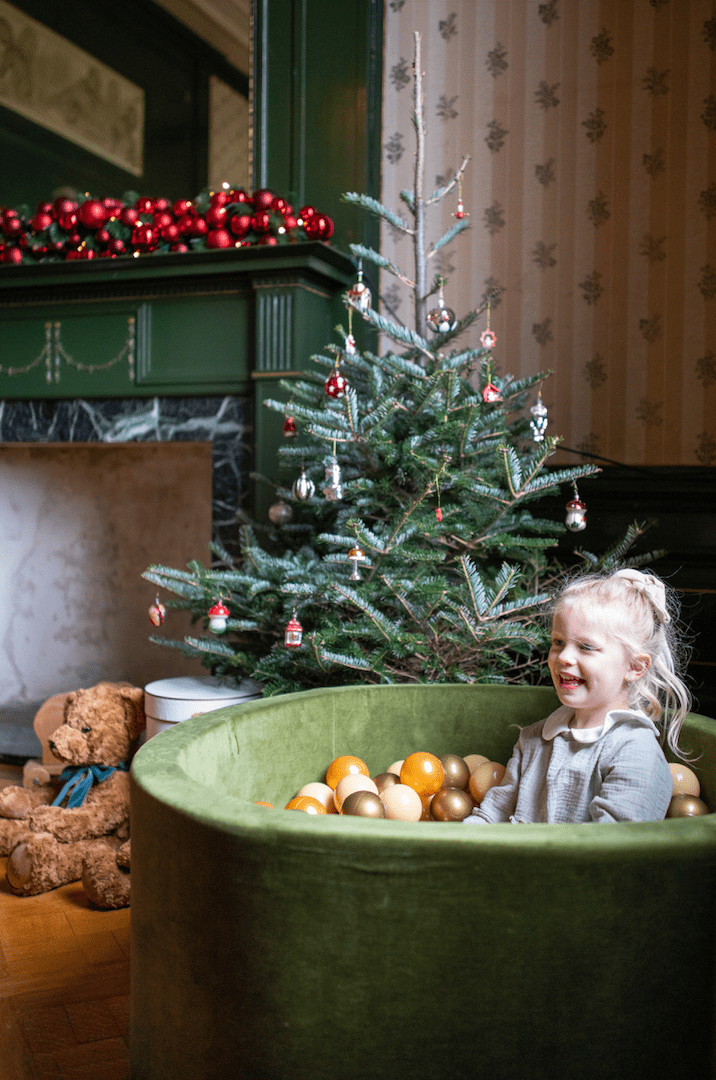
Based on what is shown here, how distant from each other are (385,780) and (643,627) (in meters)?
0.61

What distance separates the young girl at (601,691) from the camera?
1475 millimetres

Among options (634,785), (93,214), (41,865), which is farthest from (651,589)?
(93,214)

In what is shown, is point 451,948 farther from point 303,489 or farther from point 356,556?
point 303,489

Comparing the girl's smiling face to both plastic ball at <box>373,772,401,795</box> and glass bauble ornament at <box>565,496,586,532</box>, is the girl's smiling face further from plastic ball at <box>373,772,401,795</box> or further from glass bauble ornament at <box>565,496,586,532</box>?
glass bauble ornament at <box>565,496,586,532</box>

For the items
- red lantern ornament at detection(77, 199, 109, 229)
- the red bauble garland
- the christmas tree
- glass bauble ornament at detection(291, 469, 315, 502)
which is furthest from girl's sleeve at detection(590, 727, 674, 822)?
red lantern ornament at detection(77, 199, 109, 229)

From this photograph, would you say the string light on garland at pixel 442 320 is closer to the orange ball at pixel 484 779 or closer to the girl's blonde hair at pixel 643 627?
the girl's blonde hair at pixel 643 627

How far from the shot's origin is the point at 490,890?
928 mm

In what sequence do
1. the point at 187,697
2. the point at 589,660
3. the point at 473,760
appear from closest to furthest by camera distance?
1. the point at 589,660
2. the point at 473,760
3. the point at 187,697

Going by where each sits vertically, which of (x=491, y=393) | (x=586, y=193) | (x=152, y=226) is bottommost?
(x=491, y=393)

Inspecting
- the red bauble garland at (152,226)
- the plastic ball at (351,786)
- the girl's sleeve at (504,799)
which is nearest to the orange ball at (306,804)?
the plastic ball at (351,786)

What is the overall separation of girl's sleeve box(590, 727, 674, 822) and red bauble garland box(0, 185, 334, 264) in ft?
7.85

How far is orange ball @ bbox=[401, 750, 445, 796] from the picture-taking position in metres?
1.77

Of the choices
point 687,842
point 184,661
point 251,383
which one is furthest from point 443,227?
point 687,842

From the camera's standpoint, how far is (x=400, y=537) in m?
2.23
